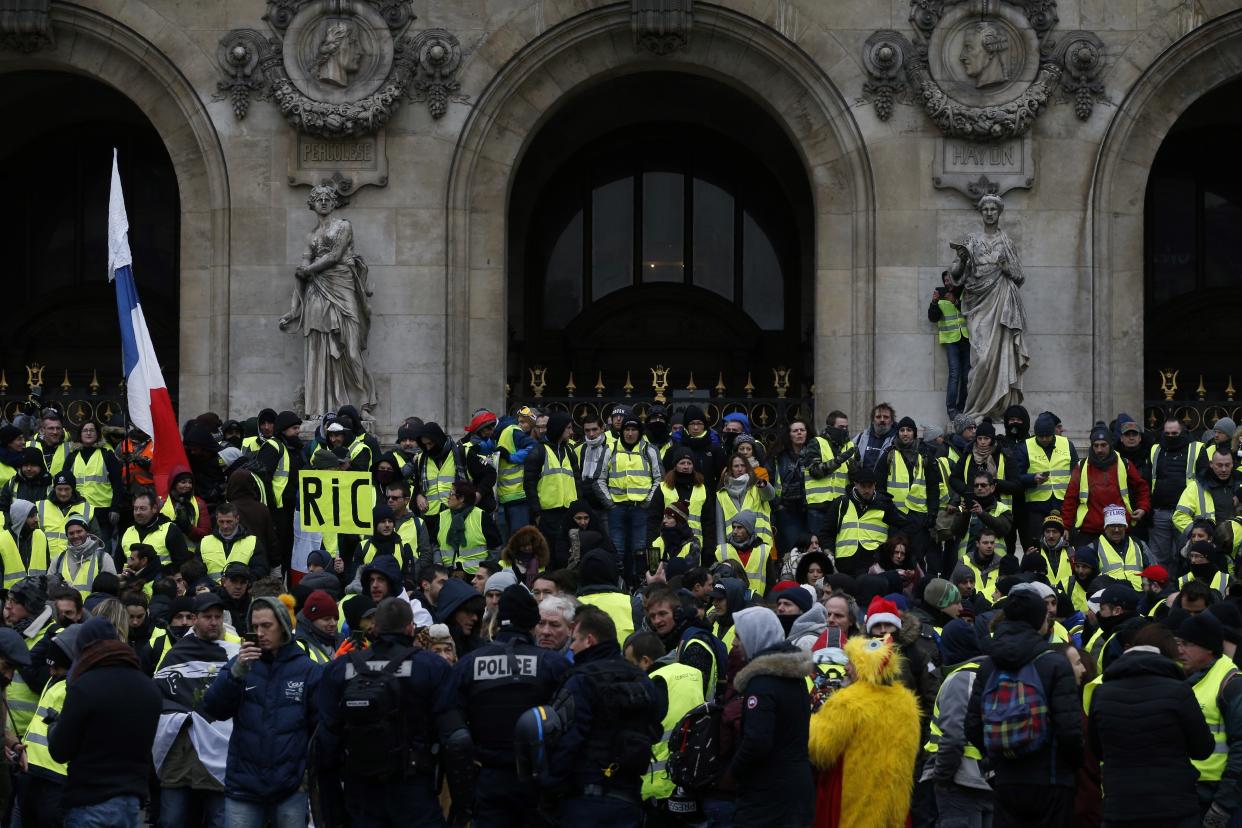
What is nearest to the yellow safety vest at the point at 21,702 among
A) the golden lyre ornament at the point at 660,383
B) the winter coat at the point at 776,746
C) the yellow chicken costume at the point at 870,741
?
the winter coat at the point at 776,746

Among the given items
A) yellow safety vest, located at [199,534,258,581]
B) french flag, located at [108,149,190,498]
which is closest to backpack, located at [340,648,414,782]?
yellow safety vest, located at [199,534,258,581]

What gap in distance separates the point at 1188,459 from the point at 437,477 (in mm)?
7040

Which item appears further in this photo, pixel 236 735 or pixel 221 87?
pixel 221 87

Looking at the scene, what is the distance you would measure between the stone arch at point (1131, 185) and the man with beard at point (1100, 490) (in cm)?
410

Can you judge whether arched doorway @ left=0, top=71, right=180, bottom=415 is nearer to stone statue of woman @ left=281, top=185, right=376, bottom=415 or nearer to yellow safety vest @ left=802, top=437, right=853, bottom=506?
stone statue of woman @ left=281, top=185, right=376, bottom=415

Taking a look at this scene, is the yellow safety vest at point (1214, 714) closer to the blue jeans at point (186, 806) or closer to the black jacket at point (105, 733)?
the blue jeans at point (186, 806)

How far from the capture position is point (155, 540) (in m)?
19.9

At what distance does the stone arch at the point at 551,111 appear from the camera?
2675 centimetres

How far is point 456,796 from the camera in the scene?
12969mm

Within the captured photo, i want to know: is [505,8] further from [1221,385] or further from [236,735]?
[236,735]

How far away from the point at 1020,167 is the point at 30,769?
49.8ft

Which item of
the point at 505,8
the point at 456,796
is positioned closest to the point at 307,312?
the point at 505,8

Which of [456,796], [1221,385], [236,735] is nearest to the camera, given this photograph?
[456,796]

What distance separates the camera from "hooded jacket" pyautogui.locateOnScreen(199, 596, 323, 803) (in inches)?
544
